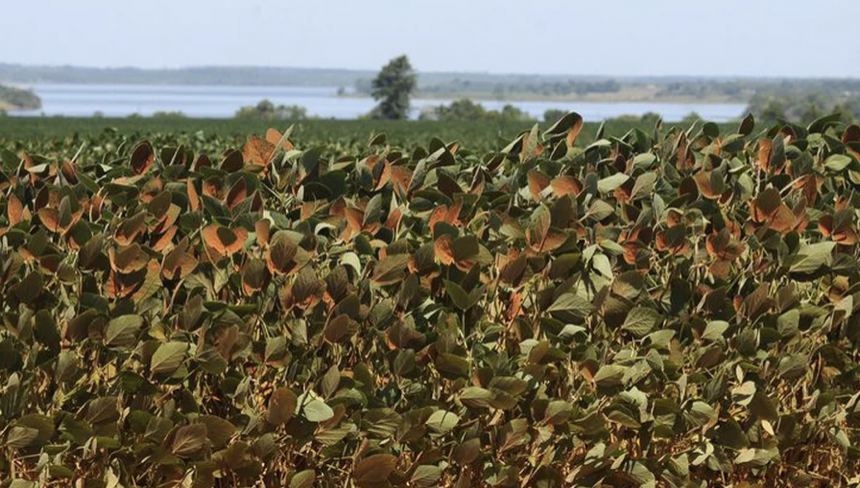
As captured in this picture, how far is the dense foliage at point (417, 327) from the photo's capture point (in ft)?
7.89

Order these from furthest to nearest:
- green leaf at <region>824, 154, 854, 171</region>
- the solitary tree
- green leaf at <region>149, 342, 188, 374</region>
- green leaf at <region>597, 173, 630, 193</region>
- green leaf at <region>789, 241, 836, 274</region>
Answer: the solitary tree, green leaf at <region>824, 154, 854, 171</region>, green leaf at <region>597, 173, 630, 193</region>, green leaf at <region>789, 241, 836, 274</region>, green leaf at <region>149, 342, 188, 374</region>

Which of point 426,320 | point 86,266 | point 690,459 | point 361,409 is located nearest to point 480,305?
point 426,320

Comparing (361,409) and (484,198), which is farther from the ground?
(484,198)

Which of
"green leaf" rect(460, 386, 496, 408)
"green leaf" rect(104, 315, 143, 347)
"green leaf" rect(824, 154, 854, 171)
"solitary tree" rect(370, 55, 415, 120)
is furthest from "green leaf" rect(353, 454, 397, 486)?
"solitary tree" rect(370, 55, 415, 120)

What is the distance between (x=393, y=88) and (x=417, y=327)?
117056 millimetres

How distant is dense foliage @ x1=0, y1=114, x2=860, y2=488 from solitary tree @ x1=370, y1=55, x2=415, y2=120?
116 meters

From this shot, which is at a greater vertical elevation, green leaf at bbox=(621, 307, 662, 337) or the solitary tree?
green leaf at bbox=(621, 307, 662, 337)

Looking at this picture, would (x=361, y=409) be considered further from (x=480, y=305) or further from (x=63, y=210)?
(x=63, y=210)

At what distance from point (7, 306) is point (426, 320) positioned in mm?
1015

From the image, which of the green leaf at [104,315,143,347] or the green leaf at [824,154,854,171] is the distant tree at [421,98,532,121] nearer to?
the green leaf at [824,154,854,171]

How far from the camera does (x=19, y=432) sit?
2.30 meters

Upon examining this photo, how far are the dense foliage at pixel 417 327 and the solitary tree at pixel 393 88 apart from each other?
380ft

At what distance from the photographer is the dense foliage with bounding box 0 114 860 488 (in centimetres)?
240

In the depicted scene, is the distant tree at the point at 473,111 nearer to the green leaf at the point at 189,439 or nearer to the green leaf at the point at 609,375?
the green leaf at the point at 609,375
